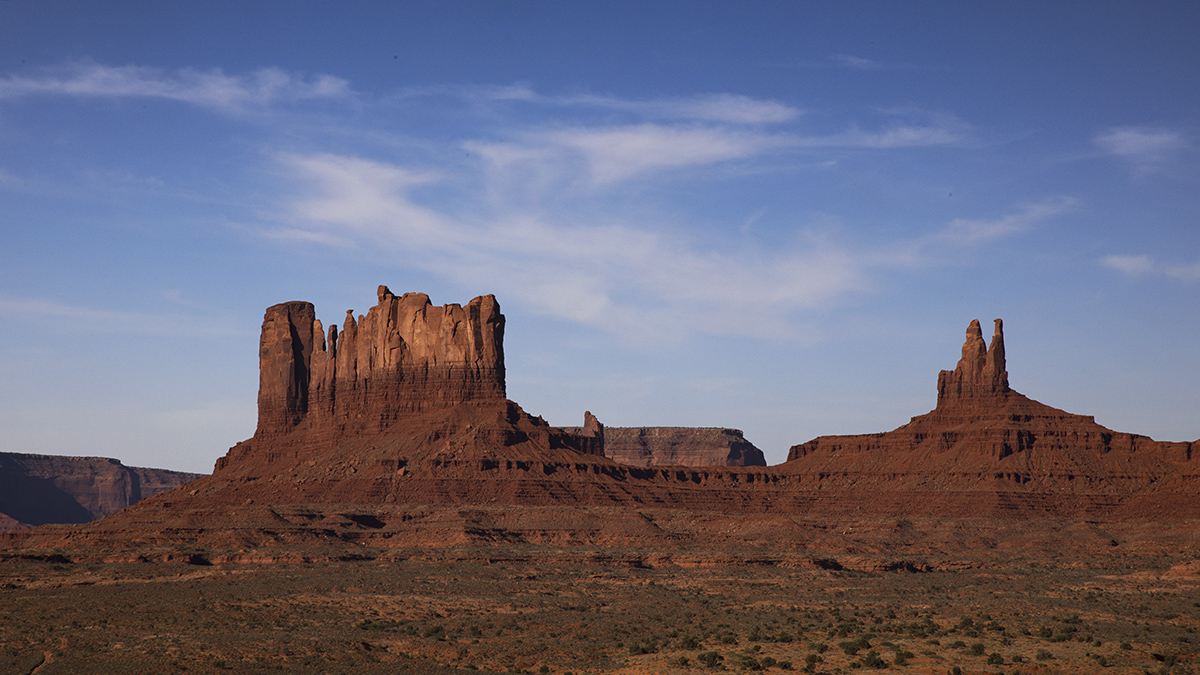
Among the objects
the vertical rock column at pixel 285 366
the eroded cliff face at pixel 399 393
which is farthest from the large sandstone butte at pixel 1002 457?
the vertical rock column at pixel 285 366

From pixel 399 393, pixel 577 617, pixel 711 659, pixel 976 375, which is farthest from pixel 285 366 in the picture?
pixel 711 659

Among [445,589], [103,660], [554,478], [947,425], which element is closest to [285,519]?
[554,478]

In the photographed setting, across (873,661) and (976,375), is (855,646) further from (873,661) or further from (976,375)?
(976,375)

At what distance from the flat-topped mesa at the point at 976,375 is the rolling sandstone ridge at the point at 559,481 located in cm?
23

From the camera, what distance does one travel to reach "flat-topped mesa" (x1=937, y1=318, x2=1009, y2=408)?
500 feet

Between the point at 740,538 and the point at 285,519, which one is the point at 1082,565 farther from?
the point at 285,519

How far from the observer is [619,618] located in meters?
64.0

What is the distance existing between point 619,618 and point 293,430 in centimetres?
10543

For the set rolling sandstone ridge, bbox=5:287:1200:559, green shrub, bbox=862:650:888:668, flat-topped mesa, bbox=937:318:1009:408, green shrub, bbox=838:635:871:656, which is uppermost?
flat-topped mesa, bbox=937:318:1009:408

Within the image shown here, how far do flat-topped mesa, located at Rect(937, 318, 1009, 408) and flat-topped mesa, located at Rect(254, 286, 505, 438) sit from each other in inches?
2067

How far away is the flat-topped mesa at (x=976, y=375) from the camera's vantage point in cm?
15225

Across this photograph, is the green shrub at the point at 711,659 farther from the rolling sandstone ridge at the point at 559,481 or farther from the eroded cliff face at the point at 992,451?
the eroded cliff face at the point at 992,451

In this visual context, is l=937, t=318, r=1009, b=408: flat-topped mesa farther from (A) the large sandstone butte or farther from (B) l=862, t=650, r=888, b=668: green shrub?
(B) l=862, t=650, r=888, b=668: green shrub

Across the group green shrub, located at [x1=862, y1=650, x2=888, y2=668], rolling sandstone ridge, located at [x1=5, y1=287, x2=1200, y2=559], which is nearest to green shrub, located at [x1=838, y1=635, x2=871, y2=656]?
green shrub, located at [x1=862, y1=650, x2=888, y2=668]
